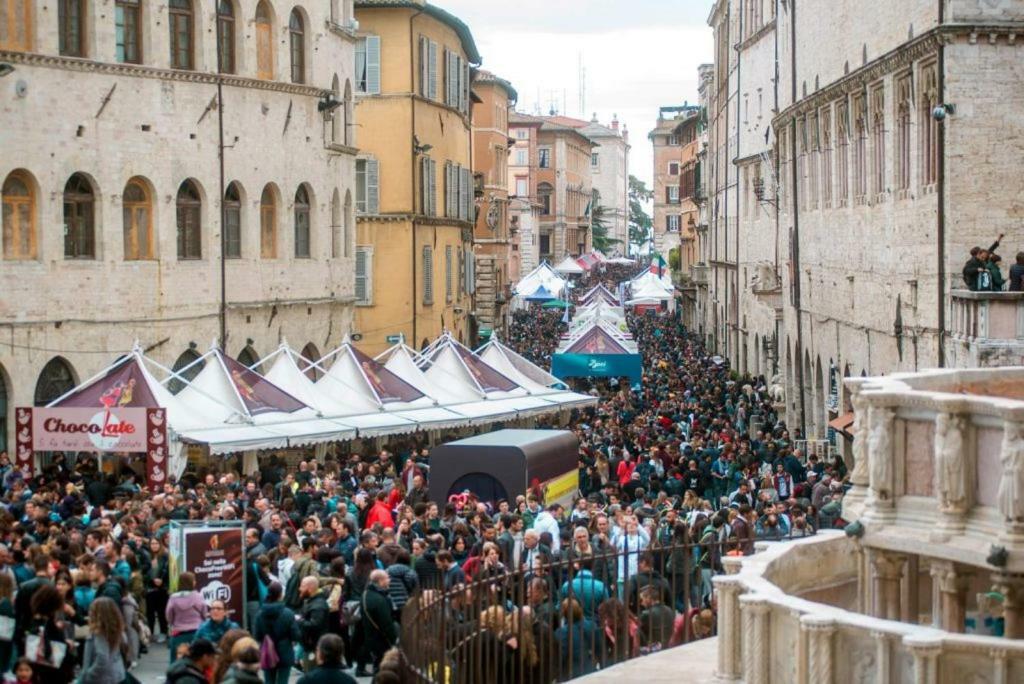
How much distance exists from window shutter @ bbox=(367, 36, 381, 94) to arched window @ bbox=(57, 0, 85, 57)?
1927 cm

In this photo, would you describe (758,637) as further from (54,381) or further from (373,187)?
(373,187)

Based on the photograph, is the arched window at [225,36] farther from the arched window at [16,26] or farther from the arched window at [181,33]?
the arched window at [16,26]

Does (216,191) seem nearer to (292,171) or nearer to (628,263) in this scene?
(292,171)

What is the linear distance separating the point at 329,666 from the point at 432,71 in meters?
45.0

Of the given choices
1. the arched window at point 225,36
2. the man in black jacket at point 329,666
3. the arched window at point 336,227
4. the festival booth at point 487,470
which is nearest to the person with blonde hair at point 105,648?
the man in black jacket at point 329,666

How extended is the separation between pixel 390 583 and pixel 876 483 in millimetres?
5963

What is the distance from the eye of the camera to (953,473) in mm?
12383

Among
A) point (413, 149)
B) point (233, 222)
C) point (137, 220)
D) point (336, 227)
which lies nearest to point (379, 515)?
point (137, 220)

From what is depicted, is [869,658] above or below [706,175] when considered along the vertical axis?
below

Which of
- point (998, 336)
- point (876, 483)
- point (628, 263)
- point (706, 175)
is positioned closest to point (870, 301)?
point (998, 336)

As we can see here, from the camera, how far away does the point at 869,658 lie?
469 inches

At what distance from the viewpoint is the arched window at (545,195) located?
491ft

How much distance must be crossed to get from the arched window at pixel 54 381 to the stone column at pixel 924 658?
24.6 m

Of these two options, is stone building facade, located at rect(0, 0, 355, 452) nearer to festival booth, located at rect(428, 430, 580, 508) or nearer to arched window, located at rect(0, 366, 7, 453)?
arched window, located at rect(0, 366, 7, 453)
